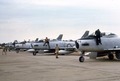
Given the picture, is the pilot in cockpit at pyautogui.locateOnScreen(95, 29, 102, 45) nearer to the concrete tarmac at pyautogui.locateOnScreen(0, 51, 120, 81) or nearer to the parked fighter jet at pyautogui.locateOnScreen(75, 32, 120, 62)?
the parked fighter jet at pyautogui.locateOnScreen(75, 32, 120, 62)

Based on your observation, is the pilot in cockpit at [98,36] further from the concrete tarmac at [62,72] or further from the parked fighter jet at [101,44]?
the concrete tarmac at [62,72]

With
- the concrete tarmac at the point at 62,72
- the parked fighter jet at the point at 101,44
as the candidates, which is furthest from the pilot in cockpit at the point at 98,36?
the concrete tarmac at the point at 62,72

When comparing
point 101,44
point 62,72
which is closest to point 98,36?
point 101,44

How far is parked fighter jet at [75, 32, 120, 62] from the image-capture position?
16.8 metres

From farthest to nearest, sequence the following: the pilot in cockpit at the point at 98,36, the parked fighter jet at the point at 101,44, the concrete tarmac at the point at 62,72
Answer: the pilot in cockpit at the point at 98,36 → the parked fighter jet at the point at 101,44 → the concrete tarmac at the point at 62,72

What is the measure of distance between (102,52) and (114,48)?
113 centimetres

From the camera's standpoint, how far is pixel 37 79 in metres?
8.40

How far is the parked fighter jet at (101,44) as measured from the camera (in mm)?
16812

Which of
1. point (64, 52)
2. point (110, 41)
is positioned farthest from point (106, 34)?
point (64, 52)

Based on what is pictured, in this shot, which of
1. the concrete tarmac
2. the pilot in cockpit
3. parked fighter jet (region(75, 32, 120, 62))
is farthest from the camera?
the pilot in cockpit

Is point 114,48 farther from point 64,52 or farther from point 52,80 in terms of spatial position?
point 64,52

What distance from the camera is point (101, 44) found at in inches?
681

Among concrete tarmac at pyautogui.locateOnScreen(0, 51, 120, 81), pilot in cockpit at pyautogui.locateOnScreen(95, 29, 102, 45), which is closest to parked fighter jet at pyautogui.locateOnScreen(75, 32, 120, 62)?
pilot in cockpit at pyautogui.locateOnScreen(95, 29, 102, 45)

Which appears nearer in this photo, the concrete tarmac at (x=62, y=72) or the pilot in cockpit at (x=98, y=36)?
the concrete tarmac at (x=62, y=72)
